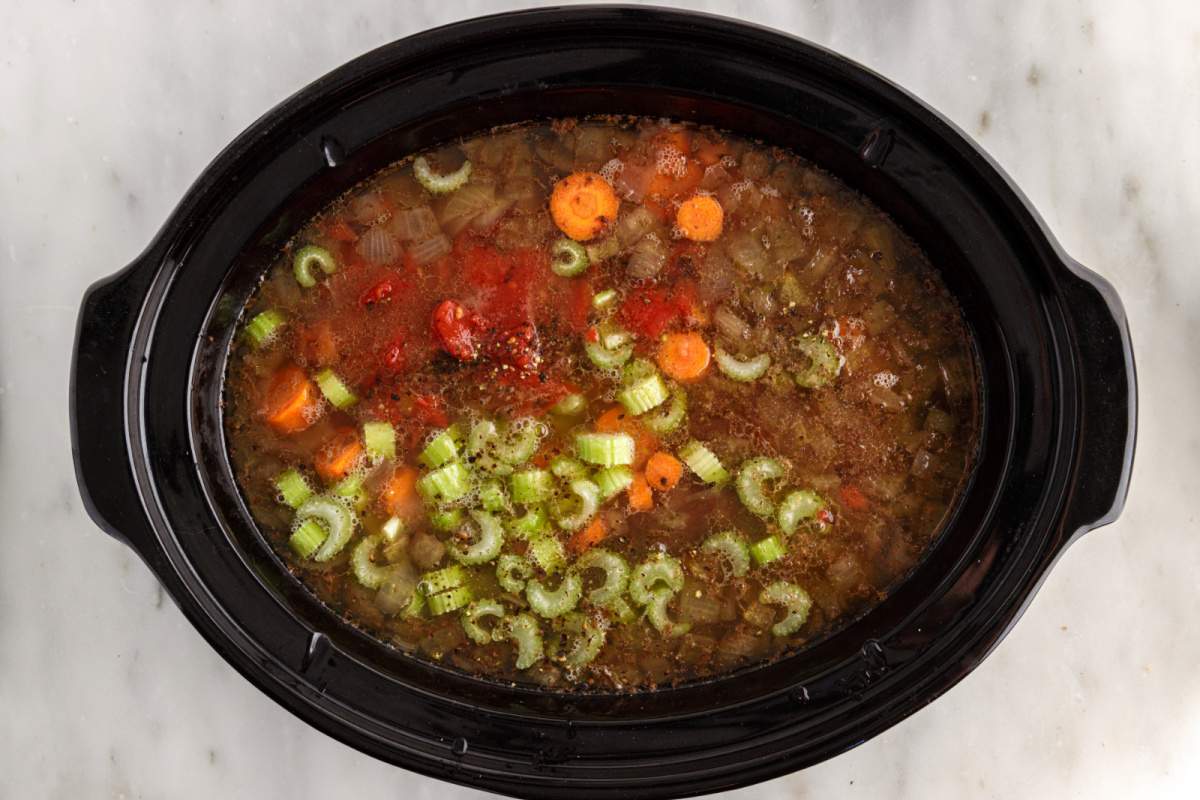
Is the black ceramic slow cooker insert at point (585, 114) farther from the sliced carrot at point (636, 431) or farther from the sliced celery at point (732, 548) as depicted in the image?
the sliced carrot at point (636, 431)

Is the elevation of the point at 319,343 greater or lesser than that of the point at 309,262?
lesser

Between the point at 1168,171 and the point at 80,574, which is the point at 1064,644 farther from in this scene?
the point at 80,574

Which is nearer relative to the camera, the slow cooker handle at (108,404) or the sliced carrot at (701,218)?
the slow cooker handle at (108,404)

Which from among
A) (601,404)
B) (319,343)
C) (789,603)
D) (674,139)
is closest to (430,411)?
(319,343)

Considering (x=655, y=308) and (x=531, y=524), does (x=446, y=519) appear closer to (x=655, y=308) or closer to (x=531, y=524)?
(x=531, y=524)

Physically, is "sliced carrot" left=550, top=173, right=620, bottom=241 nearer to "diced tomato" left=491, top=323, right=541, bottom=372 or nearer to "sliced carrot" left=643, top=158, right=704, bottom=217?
"sliced carrot" left=643, top=158, right=704, bottom=217

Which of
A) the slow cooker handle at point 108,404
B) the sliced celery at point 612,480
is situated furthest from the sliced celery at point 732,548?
the slow cooker handle at point 108,404
